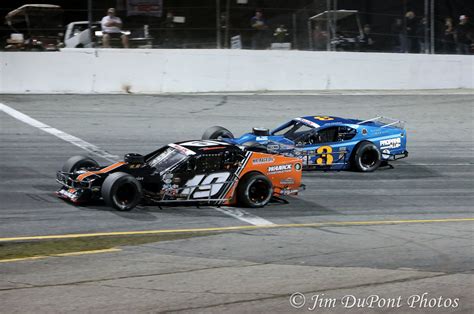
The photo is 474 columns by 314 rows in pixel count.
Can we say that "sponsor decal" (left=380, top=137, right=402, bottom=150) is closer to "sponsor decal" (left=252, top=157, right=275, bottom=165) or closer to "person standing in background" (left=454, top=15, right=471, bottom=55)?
"sponsor decal" (left=252, top=157, right=275, bottom=165)

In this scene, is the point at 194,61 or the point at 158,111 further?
the point at 194,61

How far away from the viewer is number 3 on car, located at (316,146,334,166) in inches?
676

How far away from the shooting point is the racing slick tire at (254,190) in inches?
553

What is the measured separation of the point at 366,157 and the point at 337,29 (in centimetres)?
936

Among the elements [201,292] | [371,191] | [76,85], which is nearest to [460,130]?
[371,191]

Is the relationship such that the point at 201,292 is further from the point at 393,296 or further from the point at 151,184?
the point at 151,184

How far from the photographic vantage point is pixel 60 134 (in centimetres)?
1980

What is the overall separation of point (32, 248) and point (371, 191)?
744 cm

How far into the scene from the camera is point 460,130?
2291 centimetres

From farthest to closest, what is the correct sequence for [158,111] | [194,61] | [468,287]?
[194,61] < [158,111] < [468,287]

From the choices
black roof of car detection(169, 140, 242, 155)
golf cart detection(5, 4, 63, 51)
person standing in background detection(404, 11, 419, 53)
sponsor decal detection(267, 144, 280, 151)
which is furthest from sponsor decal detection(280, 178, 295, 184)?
person standing in background detection(404, 11, 419, 53)

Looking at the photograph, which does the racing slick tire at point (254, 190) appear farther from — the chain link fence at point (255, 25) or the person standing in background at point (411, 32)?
the person standing in background at point (411, 32)

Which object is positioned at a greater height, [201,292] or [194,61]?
[194,61]

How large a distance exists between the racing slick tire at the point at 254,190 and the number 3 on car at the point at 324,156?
3139 millimetres
